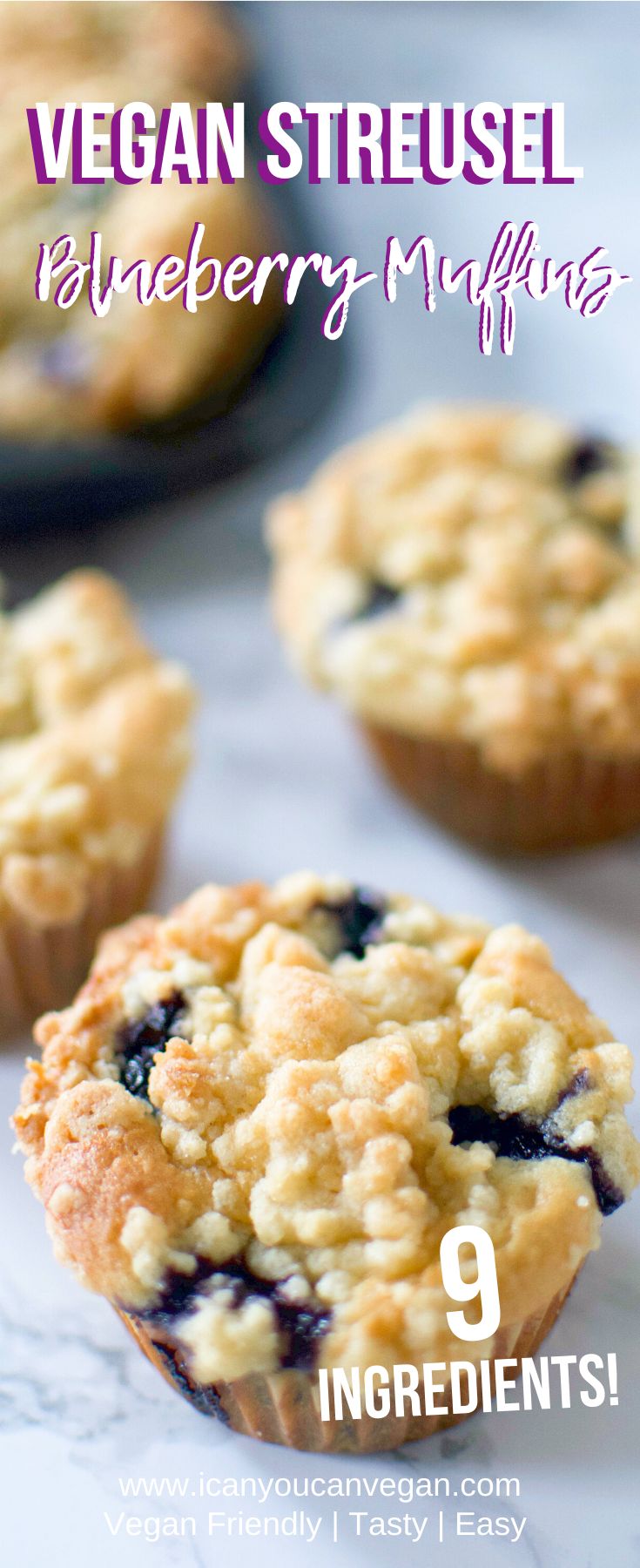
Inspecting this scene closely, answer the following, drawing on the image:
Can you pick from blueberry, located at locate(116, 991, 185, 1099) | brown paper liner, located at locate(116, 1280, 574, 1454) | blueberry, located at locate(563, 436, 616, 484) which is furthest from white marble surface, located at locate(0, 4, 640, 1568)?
blueberry, located at locate(563, 436, 616, 484)

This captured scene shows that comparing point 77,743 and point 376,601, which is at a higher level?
point 376,601

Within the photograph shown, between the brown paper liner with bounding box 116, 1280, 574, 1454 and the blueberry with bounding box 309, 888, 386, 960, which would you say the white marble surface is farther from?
the blueberry with bounding box 309, 888, 386, 960

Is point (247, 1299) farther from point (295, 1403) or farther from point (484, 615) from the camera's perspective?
point (484, 615)

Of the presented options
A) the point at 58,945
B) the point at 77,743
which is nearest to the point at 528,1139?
the point at 58,945

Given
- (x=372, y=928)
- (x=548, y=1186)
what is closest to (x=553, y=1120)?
(x=548, y=1186)

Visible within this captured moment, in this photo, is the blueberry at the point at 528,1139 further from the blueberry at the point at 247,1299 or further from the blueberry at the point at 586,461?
the blueberry at the point at 586,461

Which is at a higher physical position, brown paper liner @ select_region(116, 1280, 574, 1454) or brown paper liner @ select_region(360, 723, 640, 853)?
brown paper liner @ select_region(360, 723, 640, 853)
